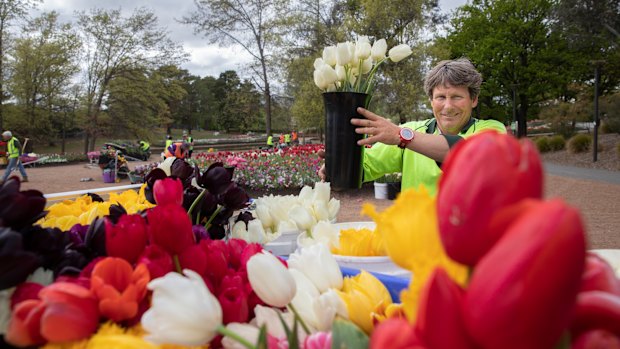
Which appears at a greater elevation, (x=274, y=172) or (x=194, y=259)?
(x=194, y=259)

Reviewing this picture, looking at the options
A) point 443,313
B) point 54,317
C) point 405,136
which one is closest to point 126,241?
point 54,317

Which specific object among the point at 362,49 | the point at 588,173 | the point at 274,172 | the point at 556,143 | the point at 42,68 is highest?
the point at 42,68

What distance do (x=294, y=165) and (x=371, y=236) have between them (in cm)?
1117

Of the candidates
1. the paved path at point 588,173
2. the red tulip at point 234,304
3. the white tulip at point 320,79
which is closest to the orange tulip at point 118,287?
the red tulip at point 234,304

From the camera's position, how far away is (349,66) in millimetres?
1294

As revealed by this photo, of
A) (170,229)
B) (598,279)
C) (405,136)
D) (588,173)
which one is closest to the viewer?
(598,279)

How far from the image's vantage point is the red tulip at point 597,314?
14.6 inches

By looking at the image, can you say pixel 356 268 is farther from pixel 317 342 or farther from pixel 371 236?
pixel 317 342

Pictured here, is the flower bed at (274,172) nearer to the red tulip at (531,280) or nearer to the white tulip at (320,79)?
the white tulip at (320,79)

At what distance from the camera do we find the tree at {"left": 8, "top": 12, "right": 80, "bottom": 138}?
987 inches

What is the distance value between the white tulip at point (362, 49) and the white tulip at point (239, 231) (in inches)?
24.5

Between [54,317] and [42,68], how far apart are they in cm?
2981

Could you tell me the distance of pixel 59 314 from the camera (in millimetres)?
578

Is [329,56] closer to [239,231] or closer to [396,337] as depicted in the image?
[239,231]
